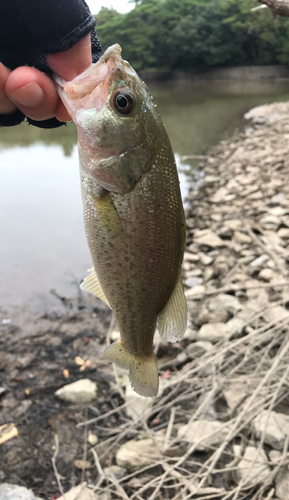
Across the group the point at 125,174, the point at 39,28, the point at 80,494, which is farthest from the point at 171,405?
the point at 39,28

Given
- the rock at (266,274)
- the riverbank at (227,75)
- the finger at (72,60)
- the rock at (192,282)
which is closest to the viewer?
the finger at (72,60)

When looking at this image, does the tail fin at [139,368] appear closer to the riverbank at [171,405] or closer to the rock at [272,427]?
the riverbank at [171,405]

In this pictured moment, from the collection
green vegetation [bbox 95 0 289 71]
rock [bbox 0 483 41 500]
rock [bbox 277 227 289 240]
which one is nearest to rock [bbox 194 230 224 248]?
rock [bbox 277 227 289 240]

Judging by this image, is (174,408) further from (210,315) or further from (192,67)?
(192,67)

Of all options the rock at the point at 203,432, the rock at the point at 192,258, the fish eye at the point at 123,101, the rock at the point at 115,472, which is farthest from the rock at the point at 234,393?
the rock at the point at 192,258

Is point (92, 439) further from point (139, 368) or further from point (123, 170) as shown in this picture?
point (123, 170)

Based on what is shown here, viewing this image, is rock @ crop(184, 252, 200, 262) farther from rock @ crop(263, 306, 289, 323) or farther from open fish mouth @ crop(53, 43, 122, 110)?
open fish mouth @ crop(53, 43, 122, 110)
